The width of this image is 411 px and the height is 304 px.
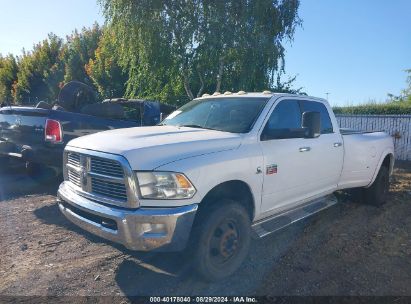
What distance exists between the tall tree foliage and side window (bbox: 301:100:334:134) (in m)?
8.28

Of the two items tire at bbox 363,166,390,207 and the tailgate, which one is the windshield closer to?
the tailgate

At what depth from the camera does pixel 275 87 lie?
50.6 ft

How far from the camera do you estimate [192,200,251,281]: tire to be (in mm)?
3410

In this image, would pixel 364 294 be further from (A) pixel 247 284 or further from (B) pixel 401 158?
(B) pixel 401 158

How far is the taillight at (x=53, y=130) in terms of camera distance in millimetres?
6062

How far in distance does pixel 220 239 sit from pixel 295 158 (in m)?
1.51

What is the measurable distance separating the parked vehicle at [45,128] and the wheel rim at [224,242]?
3.14 m

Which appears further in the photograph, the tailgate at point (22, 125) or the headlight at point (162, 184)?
the tailgate at point (22, 125)

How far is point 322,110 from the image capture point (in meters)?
5.51

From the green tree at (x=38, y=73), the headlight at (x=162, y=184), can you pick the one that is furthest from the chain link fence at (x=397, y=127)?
the green tree at (x=38, y=73)

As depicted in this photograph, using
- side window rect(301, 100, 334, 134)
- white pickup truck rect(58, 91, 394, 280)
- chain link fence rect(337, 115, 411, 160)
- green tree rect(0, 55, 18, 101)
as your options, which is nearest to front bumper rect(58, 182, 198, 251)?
white pickup truck rect(58, 91, 394, 280)

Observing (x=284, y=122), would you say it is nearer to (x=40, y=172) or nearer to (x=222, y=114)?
(x=222, y=114)

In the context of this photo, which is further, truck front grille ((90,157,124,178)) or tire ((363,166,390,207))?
tire ((363,166,390,207))

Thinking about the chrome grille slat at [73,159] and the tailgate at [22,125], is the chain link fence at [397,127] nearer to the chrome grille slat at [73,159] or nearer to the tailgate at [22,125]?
the tailgate at [22,125]
